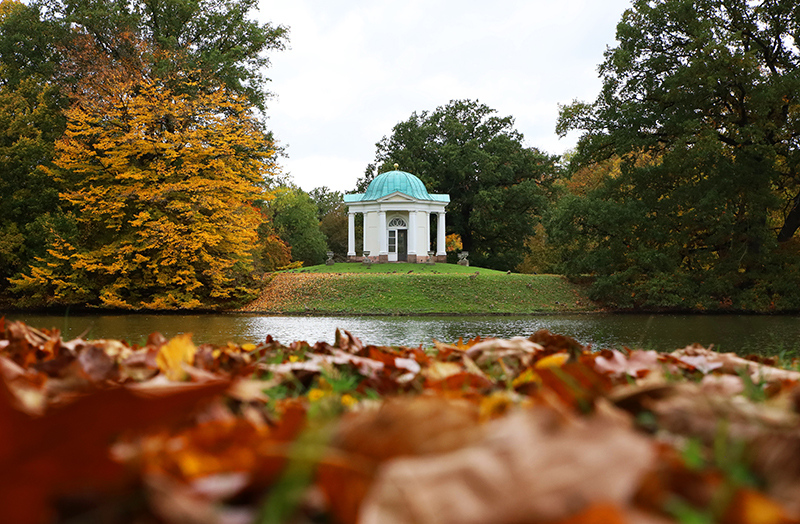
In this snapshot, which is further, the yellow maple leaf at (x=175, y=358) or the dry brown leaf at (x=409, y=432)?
the yellow maple leaf at (x=175, y=358)

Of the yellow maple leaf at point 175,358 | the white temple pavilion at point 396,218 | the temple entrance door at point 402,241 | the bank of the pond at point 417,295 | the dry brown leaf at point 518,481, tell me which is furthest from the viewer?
the temple entrance door at point 402,241

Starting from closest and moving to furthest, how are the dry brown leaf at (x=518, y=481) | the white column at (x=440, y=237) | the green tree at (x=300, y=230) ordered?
the dry brown leaf at (x=518, y=481), the white column at (x=440, y=237), the green tree at (x=300, y=230)

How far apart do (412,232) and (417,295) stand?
12698 mm

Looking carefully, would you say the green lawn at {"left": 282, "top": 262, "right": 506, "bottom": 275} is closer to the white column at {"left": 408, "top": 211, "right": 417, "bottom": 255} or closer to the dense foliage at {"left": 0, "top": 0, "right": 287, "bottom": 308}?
the white column at {"left": 408, "top": 211, "right": 417, "bottom": 255}

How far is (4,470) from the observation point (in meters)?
0.51

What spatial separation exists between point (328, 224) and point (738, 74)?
3385cm

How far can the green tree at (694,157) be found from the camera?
52.1 feet

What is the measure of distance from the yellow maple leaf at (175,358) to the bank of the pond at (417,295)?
14531 mm

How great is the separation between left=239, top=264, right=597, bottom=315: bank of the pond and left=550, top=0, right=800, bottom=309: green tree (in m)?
1.50

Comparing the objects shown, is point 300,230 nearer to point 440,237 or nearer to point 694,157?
Result: point 440,237

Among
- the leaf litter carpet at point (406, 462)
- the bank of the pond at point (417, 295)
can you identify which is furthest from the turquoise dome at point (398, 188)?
the leaf litter carpet at point (406, 462)

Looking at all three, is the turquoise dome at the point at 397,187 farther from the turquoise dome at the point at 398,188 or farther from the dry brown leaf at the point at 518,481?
the dry brown leaf at the point at 518,481

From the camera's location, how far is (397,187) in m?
30.8

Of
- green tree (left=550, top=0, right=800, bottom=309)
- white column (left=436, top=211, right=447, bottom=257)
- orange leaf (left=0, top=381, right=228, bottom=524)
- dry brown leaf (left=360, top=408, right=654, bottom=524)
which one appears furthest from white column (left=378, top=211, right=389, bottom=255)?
dry brown leaf (left=360, top=408, right=654, bottom=524)
